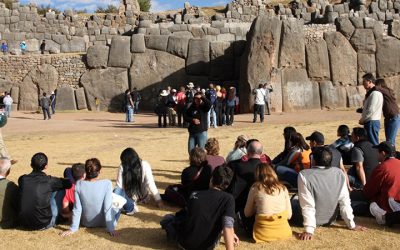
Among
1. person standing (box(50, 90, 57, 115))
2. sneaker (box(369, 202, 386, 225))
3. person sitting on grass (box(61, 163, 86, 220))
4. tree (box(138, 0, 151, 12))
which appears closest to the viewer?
sneaker (box(369, 202, 386, 225))

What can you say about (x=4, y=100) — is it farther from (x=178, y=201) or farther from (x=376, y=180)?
(x=376, y=180)

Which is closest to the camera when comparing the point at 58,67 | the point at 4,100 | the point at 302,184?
the point at 302,184

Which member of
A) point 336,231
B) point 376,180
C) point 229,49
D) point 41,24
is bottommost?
point 336,231

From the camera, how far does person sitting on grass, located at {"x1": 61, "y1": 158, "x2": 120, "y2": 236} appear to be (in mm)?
7234

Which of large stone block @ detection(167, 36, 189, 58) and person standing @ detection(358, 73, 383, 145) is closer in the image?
person standing @ detection(358, 73, 383, 145)

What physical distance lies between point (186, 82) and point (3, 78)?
12.2 meters

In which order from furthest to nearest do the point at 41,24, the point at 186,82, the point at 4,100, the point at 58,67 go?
the point at 41,24 < the point at 58,67 < the point at 186,82 < the point at 4,100

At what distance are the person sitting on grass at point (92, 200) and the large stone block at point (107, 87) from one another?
22.7 m

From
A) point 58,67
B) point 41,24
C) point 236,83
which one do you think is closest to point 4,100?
point 58,67

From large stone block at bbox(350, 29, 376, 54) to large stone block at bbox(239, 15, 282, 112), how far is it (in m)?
4.38

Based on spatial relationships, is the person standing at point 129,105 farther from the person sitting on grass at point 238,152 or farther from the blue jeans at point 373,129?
the blue jeans at point 373,129

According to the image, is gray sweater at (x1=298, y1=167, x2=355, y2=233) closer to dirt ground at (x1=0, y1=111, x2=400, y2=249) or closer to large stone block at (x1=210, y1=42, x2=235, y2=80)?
dirt ground at (x1=0, y1=111, x2=400, y2=249)

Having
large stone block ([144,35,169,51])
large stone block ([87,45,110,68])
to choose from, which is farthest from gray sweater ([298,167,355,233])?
large stone block ([87,45,110,68])

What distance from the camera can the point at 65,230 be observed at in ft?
24.4
